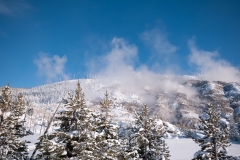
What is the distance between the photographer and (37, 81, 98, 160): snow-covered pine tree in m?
12.6

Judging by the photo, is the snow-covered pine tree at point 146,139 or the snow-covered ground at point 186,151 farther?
the snow-covered ground at point 186,151

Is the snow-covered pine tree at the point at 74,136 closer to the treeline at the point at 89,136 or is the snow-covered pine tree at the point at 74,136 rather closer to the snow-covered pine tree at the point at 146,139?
the treeline at the point at 89,136

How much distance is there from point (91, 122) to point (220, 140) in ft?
50.9

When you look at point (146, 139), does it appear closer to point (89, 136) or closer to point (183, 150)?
point (89, 136)

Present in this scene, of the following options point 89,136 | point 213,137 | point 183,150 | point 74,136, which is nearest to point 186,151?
point 183,150

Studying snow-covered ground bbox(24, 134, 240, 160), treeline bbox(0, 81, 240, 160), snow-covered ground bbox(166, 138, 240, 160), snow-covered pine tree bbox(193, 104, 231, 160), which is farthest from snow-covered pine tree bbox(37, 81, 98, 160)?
snow-covered ground bbox(166, 138, 240, 160)

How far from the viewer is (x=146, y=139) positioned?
22.2 metres

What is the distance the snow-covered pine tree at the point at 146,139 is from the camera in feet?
73.5

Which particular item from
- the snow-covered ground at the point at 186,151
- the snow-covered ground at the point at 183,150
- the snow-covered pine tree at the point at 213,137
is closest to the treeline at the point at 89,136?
the snow-covered pine tree at the point at 213,137

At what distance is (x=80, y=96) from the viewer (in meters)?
14.7

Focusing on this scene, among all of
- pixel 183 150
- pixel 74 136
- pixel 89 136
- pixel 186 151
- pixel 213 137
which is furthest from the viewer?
pixel 183 150

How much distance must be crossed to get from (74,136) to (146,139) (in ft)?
35.8

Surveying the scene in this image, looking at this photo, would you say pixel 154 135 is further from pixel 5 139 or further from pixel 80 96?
pixel 5 139

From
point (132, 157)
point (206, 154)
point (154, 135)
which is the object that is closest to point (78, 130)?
point (132, 157)
